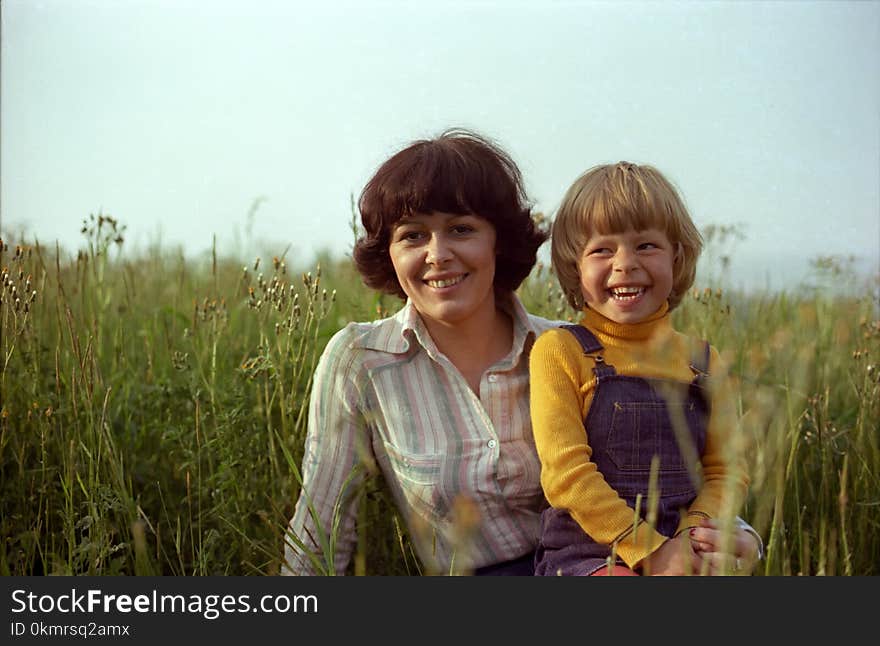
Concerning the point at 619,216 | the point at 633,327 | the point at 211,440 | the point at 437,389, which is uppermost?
the point at 619,216

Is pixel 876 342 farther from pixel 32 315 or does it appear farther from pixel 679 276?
pixel 32 315

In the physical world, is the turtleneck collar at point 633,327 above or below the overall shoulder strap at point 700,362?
above

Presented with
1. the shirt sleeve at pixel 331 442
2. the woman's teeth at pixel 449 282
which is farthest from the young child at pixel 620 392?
the shirt sleeve at pixel 331 442

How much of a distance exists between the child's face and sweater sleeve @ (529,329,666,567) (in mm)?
152

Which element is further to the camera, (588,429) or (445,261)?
(445,261)

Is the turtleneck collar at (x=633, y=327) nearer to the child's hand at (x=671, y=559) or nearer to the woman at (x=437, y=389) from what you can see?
the woman at (x=437, y=389)

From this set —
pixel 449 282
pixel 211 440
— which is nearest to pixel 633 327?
pixel 449 282

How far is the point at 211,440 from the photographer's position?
2604 millimetres

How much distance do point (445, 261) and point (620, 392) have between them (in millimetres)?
590

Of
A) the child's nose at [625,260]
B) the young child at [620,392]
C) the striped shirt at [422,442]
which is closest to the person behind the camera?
the young child at [620,392]

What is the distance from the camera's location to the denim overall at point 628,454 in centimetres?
211

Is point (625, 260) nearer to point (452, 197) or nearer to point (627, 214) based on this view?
point (627, 214)

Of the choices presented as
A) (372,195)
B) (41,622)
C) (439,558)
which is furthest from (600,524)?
(41,622)

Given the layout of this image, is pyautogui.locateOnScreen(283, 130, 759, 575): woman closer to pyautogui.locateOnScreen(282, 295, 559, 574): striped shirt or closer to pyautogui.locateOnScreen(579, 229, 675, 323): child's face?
pyautogui.locateOnScreen(282, 295, 559, 574): striped shirt
